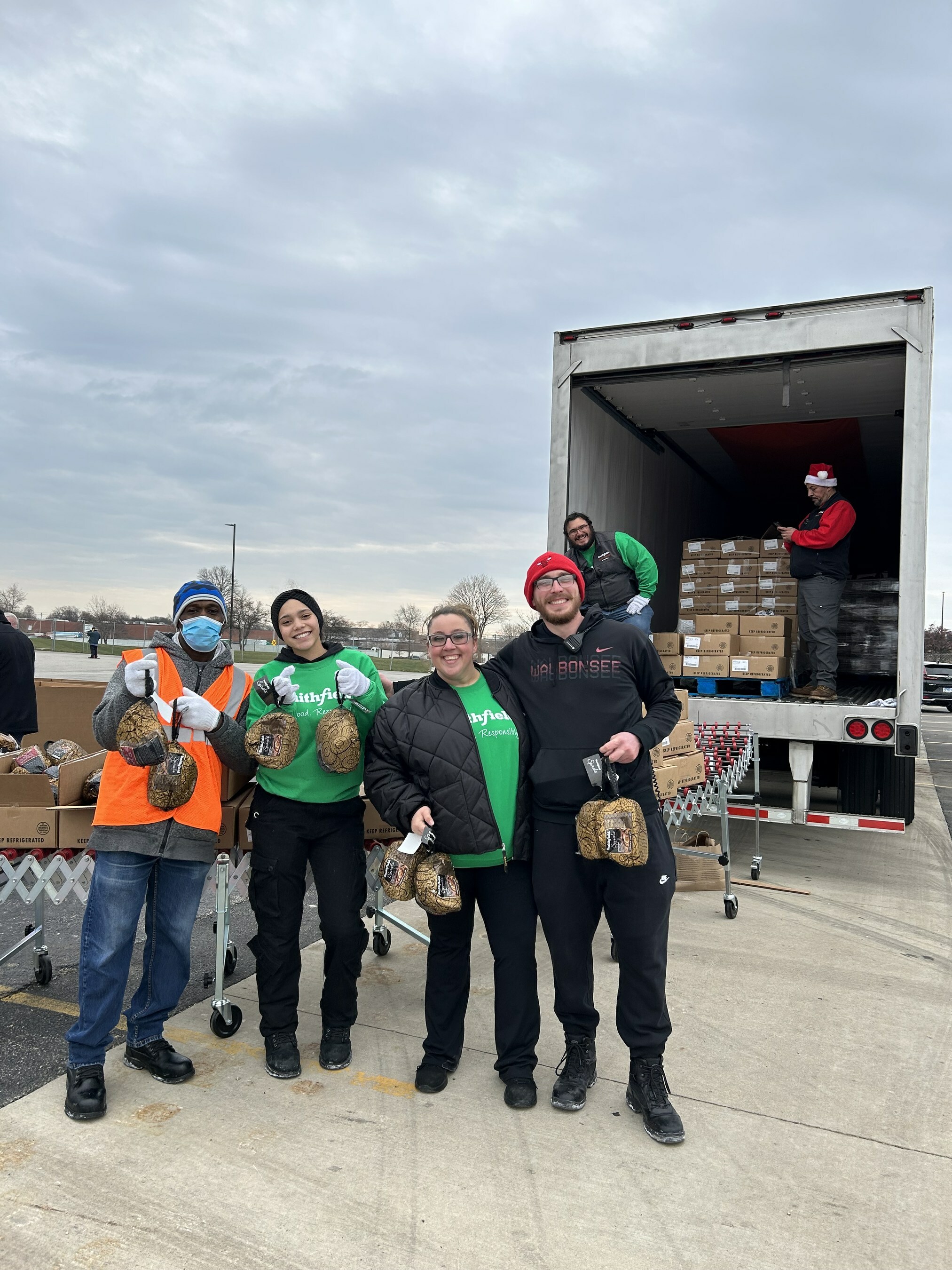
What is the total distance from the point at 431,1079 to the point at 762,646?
4.62m

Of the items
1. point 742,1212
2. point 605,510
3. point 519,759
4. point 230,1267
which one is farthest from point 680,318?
point 230,1267

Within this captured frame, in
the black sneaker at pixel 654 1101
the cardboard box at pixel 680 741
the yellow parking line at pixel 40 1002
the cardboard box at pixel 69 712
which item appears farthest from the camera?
the cardboard box at pixel 69 712

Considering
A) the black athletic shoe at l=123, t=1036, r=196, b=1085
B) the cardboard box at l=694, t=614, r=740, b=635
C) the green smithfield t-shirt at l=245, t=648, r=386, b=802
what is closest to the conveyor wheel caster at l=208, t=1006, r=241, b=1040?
the black athletic shoe at l=123, t=1036, r=196, b=1085

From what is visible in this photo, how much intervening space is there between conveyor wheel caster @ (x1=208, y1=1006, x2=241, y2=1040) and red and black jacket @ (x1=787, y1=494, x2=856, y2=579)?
5162 millimetres

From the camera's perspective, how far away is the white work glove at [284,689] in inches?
131

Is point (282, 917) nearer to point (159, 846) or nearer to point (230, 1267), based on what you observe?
point (159, 846)

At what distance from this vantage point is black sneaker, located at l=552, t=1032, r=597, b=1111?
3197mm

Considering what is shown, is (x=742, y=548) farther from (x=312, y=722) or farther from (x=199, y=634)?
(x=199, y=634)

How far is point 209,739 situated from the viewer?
3340 mm

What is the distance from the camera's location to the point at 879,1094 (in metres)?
3.37

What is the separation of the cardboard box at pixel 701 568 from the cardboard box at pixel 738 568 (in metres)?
0.03

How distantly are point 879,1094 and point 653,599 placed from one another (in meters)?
6.06

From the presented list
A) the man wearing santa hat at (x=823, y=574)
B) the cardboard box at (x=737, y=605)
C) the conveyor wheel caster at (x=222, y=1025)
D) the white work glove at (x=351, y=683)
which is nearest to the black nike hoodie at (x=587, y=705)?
the white work glove at (x=351, y=683)

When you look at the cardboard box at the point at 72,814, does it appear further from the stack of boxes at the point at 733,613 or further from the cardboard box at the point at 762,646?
the cardboard box at the point at 762,646
